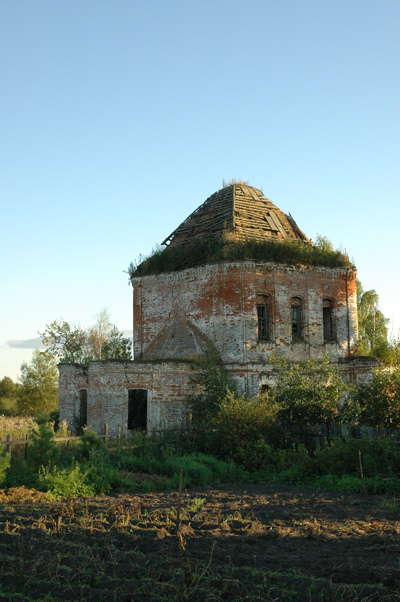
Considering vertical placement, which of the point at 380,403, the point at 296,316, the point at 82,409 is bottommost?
the point at 82,409

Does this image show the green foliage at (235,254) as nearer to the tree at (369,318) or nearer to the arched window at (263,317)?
the arched window at (263,317)

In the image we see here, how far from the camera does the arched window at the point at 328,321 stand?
2352 centimetres

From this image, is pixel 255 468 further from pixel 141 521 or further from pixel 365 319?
pixel 365 319

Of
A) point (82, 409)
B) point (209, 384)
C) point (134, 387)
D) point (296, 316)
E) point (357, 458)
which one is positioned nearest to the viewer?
point (357, 458)

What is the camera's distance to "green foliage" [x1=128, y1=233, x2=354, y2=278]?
21953 mm

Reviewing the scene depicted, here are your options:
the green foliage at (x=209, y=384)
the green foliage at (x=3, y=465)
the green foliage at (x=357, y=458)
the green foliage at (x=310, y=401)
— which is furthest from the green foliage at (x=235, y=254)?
the green foliage at (x=3, y=465)

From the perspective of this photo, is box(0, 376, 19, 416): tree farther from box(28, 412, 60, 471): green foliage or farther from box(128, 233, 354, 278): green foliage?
box(28, 412, 60, 471): green foliage

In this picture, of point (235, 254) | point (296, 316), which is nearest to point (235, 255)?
point (235, 254)

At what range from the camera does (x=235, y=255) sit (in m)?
21.7

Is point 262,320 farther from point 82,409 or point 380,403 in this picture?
point 82,409

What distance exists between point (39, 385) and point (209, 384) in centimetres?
2393

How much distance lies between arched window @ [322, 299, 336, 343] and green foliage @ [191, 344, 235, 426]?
557 cm

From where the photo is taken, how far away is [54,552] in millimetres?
7188

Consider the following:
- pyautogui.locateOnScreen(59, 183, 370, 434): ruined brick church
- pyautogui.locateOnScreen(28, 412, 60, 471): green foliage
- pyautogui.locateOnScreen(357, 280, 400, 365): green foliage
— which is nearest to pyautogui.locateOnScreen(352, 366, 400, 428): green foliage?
pyautogui.locateOnScreen(59, 183, 370, 434): ruined brick church
